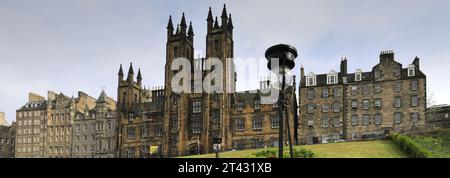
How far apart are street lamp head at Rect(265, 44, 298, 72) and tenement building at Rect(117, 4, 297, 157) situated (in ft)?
229

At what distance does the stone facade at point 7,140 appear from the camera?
129 m

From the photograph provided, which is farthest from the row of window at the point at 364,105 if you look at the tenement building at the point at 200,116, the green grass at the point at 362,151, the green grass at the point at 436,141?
the green grass at the point at 362,151

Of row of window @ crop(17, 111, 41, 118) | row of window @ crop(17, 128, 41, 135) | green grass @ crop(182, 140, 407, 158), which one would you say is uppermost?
row of window @ crop(17, 111, 41, 118)

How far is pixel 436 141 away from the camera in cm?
6438

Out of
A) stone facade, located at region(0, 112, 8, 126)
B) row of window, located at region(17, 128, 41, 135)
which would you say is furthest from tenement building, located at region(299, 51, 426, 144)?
stone facade, located at region(0, 112, 8, 126)

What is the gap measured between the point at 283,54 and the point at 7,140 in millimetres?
134172

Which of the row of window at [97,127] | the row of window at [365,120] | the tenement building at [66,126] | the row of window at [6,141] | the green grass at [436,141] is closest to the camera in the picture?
the green grass at [436,141]

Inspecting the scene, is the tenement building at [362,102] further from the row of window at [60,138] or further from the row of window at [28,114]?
the row of window at [28,114]

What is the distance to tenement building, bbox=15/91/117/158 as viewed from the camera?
108 metres

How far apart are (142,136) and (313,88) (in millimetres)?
31361

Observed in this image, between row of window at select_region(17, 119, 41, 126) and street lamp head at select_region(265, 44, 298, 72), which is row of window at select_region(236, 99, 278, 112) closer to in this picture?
row of window at select_region(17, 119, 41, 126)

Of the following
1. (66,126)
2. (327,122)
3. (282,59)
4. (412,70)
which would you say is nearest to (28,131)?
(66,126)

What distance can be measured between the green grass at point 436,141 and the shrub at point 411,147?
3.49 metres

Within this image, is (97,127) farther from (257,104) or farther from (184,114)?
(257,104)
